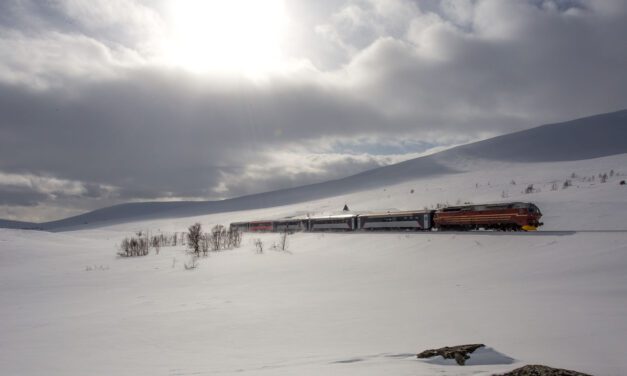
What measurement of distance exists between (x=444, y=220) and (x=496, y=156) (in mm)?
81000

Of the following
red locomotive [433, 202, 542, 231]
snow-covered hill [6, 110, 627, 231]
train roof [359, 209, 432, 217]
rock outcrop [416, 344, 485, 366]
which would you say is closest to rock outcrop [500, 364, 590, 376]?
rock outcrop [416, 344, 485, 366]

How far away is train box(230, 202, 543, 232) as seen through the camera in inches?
1014

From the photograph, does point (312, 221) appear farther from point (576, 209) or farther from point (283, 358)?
point (283, 358)

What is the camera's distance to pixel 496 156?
101 meters

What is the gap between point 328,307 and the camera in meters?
11.0

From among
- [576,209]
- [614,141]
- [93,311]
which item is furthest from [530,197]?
[614,141]

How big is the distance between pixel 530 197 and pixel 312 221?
23.5 meters

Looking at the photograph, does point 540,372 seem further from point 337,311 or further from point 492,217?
point 492,217

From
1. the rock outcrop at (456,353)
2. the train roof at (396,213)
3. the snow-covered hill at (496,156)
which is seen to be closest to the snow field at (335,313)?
the rock outcrop at (456,353)

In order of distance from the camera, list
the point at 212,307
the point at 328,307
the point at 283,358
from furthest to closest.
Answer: the point at 212,307, the point at 328,307, the point at 283,358

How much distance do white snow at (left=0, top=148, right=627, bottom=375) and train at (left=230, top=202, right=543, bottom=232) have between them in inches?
144

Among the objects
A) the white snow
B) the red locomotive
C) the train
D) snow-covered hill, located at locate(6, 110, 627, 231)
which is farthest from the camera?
snow-covered hill, located at locate(6, 110, 627, 231)

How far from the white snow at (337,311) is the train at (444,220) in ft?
12.0

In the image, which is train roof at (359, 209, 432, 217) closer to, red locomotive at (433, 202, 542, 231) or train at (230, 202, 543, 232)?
train at (230, 202, 543, 232)
